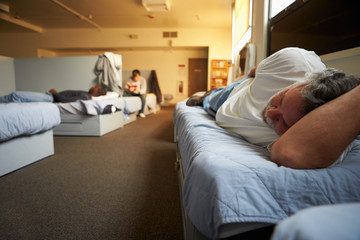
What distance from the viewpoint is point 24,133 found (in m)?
1.62

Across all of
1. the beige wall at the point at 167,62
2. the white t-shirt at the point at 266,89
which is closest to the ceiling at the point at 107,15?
the beige wall at the point at 167,62

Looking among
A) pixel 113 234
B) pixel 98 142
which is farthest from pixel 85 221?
pixel 98 142

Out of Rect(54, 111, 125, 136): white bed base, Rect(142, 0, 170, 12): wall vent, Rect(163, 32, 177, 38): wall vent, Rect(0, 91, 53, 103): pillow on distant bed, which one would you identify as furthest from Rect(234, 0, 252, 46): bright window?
Rect(163, 32, 177, 38): wall vent

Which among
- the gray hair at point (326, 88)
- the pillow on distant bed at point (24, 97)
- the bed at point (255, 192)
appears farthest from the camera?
the pillow on distant bed at point (24, 97)

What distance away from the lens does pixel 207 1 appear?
16.5 feet

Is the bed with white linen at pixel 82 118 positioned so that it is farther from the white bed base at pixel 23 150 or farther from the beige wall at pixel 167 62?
the beige wall at pixel 167 62

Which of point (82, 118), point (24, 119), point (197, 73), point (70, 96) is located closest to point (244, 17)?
point (82, 118)

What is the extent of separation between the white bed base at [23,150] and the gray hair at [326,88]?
71.8 inches

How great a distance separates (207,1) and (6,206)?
5.32 m

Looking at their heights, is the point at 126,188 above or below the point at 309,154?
below

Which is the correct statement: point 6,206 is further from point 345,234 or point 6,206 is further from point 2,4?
point 2,4

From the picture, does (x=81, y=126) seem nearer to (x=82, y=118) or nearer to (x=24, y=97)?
(x=82, y=118)

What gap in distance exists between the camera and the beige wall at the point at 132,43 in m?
7.04

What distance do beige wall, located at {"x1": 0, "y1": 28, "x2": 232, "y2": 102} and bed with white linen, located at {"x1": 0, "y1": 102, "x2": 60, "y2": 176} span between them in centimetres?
590
